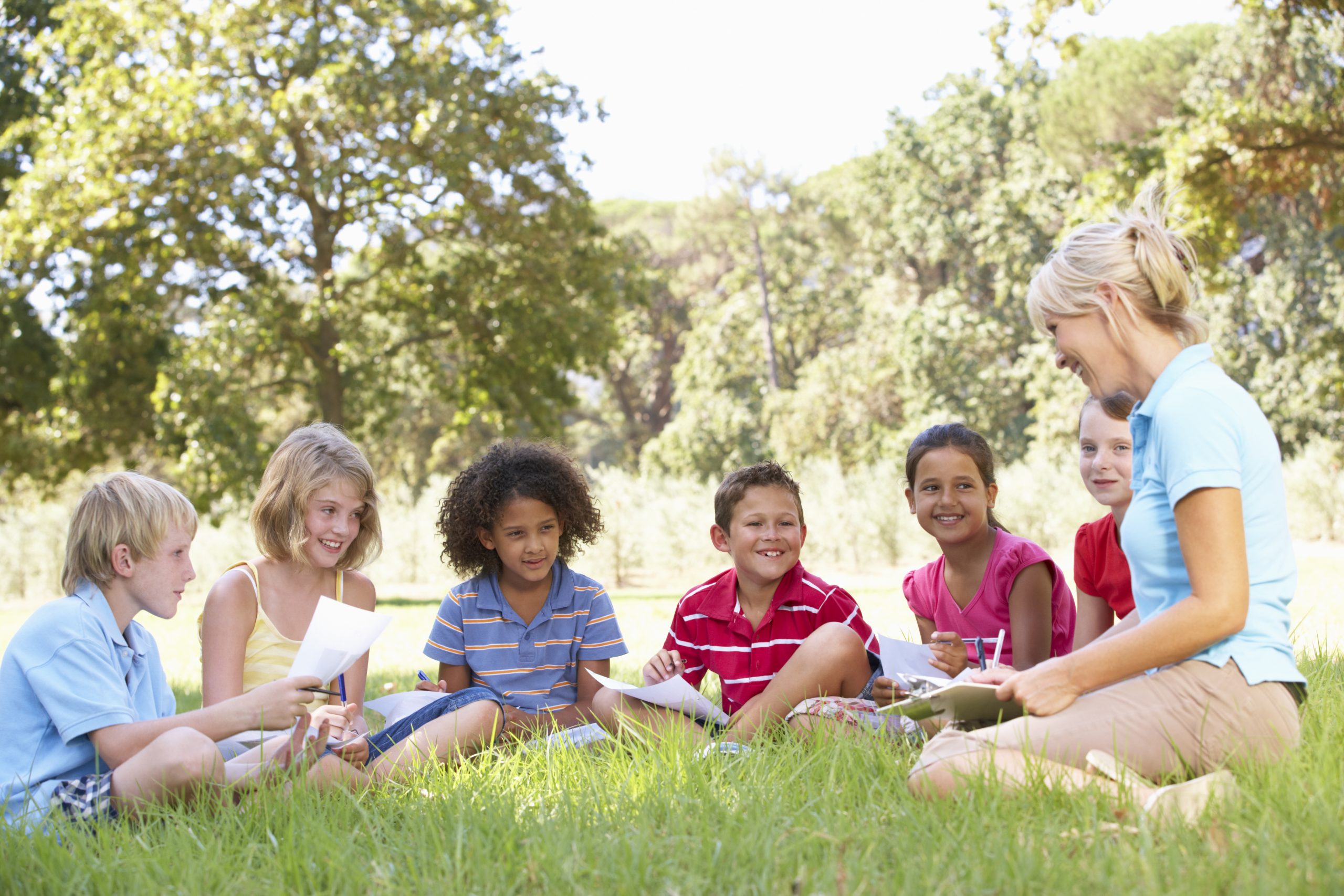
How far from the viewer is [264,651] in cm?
323

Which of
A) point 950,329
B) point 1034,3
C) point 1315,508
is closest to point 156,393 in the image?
point 1034,3

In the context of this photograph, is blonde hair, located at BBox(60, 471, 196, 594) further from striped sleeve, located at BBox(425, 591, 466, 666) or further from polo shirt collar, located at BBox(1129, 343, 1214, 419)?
polo shirt collar, located at BBox(1129, 343, 1214, 419)

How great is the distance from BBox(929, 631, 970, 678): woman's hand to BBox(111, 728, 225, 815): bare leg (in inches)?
78.3

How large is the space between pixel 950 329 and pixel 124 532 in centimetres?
2223

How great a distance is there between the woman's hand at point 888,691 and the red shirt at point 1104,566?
0.73 m

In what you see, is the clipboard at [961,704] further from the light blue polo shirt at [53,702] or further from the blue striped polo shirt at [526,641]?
the light blue polo shirt at [53,702]

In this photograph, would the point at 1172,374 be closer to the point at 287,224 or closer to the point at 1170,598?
the point at 1170,598

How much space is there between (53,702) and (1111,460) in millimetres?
3059

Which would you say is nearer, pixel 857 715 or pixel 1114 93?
pixel 857 715

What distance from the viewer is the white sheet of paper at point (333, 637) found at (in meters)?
2.59

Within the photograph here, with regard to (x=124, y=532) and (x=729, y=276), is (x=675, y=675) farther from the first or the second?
(x=729, y=276)

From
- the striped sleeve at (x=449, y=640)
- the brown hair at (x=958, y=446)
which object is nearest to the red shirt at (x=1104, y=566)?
the brown hair at (x=958, y=446)

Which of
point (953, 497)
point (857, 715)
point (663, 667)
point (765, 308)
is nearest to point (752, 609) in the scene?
point (663, 667)

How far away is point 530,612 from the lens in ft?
12.3
